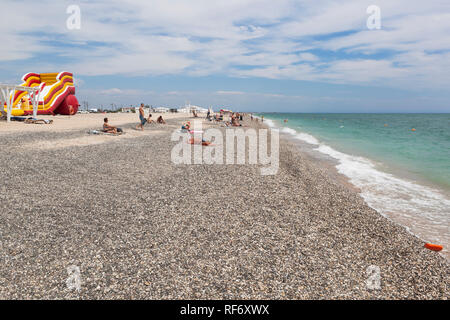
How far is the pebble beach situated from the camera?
151 inches

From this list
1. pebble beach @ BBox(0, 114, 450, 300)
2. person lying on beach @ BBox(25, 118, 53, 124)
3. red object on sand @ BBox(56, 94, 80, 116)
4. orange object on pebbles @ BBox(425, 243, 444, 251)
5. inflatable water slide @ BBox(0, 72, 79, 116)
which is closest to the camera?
pebble beach @ BBox(0, 114, 450, 300)

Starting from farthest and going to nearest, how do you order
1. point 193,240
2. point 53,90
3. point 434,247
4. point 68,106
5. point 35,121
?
point 68,106
point 53,90
point 35,121
point 434,247
point 193,240

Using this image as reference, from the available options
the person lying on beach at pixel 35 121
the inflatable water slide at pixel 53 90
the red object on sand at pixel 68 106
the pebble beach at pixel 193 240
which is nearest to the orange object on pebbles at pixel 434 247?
the pebble beach at pixel 193 240

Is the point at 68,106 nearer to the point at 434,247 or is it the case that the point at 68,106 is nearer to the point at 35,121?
the point at 35,121

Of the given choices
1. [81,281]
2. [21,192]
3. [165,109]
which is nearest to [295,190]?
[81,281]

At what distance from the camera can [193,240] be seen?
504 cm

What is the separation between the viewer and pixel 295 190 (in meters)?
8.48

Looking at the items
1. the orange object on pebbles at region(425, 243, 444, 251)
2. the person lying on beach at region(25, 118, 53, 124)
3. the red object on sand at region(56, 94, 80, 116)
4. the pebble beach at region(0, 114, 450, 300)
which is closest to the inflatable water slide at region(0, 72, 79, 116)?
the red object on sand at region(56, 94, 80, 116)

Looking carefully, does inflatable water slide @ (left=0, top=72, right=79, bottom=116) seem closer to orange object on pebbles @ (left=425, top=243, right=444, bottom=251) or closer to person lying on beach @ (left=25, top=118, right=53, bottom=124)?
person lying on beach @ (left=25, top=118, right=53, bottom=124)

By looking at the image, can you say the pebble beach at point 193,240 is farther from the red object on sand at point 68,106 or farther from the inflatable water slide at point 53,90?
the red object on sand at point 68,106

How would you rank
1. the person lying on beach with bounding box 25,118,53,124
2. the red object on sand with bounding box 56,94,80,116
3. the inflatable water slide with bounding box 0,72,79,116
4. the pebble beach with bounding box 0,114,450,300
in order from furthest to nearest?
the red object on sand with bounding box 56,94,80,116 < the inflatable water slide with bounding box 0,72,79,116 < the person lying on beach with bounding box 25,118,53,124 < the pebble beach with bounding box 0,114,450,300

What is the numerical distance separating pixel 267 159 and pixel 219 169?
3.67 m

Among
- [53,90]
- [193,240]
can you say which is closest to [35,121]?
[53,90]

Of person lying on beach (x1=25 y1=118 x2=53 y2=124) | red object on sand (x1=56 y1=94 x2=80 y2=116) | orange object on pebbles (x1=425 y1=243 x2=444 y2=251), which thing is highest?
red object on sand (x1=56 y1=94 x2=80 y2=116)
